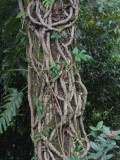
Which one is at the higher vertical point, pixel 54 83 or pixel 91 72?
pixel 54 83

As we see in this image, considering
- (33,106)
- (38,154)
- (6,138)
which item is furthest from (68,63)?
(6,138)

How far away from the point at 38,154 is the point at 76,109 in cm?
41

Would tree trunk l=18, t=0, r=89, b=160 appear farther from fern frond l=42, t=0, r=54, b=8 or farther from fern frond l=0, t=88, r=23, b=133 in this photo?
fern frond l=0, t=88, r=23, b=133

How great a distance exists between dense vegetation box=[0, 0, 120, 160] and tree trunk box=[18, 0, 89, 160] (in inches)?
49.6

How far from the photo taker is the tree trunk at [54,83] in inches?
65.9

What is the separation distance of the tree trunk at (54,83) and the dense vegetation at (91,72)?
1260 millimetres

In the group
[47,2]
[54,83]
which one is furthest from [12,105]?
[47,2]

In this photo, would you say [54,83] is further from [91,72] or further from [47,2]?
[91,72]

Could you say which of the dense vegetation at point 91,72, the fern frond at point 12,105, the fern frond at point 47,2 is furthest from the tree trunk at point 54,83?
the dense vegetation at point 91,72

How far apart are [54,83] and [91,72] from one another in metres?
1.95

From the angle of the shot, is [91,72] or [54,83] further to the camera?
[91,72]

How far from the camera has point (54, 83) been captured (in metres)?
Answer: 1.72

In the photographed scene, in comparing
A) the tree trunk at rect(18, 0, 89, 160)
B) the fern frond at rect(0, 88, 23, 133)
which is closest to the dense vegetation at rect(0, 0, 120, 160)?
the fern frond at rect(0, 88, 23, 133)

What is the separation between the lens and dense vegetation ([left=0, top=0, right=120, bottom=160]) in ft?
11.1
